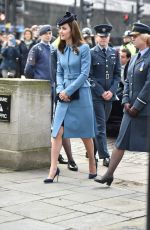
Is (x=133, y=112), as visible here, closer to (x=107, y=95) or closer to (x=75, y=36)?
(x=75, y=36)

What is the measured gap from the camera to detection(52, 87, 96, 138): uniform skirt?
24.5ft

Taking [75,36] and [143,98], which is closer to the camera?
[143,98]

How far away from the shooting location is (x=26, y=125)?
26.8 feet

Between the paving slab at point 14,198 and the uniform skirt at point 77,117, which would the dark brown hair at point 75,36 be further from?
the paving slab at point 14,198

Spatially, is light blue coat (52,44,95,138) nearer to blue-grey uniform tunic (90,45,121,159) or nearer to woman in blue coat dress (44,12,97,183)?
woman in blue coat dress (44,12,97,183)

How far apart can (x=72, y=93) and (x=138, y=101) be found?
946mm

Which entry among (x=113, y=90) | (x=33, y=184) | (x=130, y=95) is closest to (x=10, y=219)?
(x=33, y=184)

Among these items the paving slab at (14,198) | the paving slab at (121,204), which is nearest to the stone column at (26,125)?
the paving slab at (14,198)

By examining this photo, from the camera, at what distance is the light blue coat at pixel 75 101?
7.46 m

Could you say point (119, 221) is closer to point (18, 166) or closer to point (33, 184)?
point (33, 184)

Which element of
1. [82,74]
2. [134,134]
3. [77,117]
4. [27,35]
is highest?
[27,35]

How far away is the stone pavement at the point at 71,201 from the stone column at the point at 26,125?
0.18 m

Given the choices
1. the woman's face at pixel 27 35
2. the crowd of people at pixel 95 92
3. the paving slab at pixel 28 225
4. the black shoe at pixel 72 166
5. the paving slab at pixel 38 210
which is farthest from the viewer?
the woman's face at pixel 27 35

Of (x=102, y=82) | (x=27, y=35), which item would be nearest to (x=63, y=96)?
(x=102, y=82)
